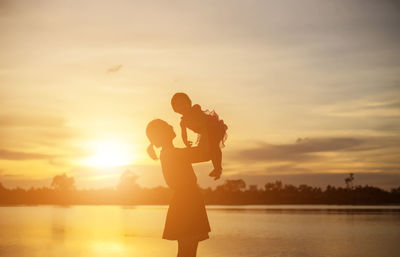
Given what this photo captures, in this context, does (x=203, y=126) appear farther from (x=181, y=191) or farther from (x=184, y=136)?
(x=181, y=191)

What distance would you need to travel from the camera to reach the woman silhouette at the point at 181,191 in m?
5.90

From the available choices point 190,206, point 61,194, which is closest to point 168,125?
point 190,206

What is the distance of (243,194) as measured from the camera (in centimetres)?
14988

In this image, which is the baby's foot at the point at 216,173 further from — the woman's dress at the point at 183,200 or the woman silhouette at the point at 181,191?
the woman's dress at the point at 183,200

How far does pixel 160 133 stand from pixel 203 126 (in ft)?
2.04

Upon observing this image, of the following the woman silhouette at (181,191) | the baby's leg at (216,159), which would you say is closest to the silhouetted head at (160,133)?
the woman silhouette at (181,191)

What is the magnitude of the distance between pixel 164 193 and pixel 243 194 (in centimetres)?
2319

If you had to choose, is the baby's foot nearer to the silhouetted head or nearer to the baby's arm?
the baby's arm

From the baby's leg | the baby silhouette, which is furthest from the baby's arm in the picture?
the baby's leg

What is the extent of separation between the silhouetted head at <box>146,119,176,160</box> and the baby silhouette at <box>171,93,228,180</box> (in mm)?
248

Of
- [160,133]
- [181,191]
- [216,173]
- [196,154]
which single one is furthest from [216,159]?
[160,133]

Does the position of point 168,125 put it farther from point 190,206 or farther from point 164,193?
point 164,193

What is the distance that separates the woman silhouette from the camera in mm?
5898

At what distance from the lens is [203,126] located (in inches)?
224
